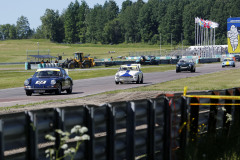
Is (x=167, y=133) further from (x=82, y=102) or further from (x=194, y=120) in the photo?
(x=82, y=102)

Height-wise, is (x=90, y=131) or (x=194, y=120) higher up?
(x=90, y=131)

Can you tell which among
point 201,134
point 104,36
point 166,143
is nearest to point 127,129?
point 166,143

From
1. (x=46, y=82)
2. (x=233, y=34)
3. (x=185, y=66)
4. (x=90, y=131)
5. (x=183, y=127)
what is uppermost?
(x=233, y=34)

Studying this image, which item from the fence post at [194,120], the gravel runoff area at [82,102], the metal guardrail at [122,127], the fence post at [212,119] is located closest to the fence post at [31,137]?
the metal guardrail at [122,127]

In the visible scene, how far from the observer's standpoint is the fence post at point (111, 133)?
18.8 feet

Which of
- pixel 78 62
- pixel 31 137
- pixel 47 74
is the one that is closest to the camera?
pixel 31 137

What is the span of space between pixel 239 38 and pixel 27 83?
10.4 m

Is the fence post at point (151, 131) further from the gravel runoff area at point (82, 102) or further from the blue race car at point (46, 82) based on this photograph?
the blue race car at point (46, 82)

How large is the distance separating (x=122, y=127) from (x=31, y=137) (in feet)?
5.45

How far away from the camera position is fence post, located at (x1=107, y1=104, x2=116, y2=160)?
225 inches

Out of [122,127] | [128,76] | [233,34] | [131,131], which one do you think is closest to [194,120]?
[131,131]

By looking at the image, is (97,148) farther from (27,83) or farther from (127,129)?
(27,83)

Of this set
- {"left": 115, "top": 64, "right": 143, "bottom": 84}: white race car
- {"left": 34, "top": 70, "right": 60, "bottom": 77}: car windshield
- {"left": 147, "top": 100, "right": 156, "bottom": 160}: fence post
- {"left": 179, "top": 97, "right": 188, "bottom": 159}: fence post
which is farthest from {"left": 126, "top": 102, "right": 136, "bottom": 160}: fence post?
{"left": 115, "top": 64, "right": 143, "bottom": 84}: white race car

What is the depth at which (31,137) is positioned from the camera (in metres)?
4.67
